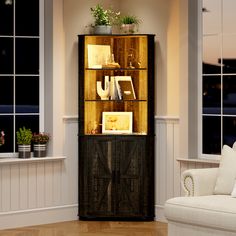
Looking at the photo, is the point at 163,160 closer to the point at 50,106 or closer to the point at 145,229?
the point at 145,229

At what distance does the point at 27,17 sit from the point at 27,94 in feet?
2.76

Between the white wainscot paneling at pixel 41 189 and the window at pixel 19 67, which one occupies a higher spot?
the window at pixel 19 67

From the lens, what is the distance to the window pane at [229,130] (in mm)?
7410

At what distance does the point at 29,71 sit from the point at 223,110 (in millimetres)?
2147

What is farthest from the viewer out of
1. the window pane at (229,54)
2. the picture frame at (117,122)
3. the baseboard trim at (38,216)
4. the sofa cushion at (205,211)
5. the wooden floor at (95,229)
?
the picture frame at (117,122)

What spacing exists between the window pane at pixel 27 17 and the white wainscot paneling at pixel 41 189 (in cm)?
107

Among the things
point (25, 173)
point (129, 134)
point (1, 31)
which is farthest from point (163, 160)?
point (1, 31)

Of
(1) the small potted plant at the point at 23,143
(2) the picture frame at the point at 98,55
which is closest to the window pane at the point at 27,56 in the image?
(2) the picture frame at the point at 98,55

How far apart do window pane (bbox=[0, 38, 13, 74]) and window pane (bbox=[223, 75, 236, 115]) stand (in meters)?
2.30

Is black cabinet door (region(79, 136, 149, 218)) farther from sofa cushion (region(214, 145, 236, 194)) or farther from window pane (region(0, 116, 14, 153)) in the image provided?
sofa cushion (region(214, 145, 236, 194))

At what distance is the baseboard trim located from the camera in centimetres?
752

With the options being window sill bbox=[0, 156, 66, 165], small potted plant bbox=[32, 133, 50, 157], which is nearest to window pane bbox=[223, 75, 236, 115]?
window sill bbox=[0, 156, 66, 165]

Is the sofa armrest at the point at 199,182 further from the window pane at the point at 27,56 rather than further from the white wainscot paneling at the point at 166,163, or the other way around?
the window pane at the point at 27,56

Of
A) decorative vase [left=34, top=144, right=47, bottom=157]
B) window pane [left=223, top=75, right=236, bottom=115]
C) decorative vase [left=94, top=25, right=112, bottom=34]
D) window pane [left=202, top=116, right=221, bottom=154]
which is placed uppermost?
decorative vase [left=94, top=25, right=112, bottom=34]
